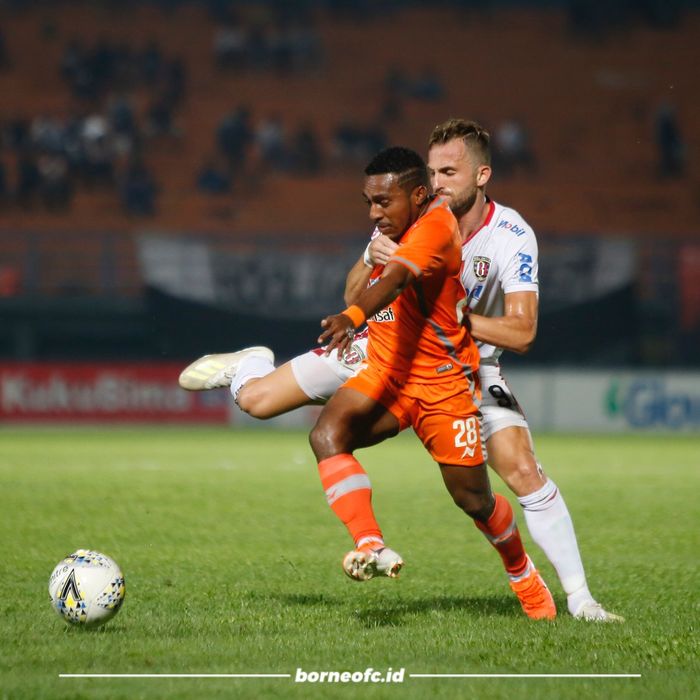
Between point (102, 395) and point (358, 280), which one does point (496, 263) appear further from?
point (102, 395)

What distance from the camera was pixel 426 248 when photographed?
4953 millimetres

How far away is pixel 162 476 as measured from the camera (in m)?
12.9

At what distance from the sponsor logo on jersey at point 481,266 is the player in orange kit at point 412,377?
370 mm

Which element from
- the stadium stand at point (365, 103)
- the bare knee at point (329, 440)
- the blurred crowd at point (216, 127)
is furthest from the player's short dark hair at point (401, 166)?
the blurred crowd at point (216, 127)

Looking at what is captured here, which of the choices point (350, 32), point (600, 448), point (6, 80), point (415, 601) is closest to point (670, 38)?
point (350, 32)

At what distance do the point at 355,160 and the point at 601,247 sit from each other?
28.8 ft

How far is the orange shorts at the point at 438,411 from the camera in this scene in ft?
17.1

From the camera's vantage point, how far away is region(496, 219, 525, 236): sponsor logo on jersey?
18.6 feet

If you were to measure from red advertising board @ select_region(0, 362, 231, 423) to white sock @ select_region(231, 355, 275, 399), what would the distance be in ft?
50.3

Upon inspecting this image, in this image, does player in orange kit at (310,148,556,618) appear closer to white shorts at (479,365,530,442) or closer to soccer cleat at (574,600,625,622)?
white shorts at (479,365,530,442)

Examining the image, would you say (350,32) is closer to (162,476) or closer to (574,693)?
(162,476)

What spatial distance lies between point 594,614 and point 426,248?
1.78 m

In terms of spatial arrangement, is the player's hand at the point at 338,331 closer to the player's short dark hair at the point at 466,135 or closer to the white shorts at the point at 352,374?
the white shorts at the point at 352,374

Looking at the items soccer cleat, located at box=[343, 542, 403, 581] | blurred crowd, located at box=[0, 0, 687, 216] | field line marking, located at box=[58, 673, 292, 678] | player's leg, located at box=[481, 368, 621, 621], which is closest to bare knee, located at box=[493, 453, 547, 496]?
player's leg, located at box=[481, 368, 621, 621]
